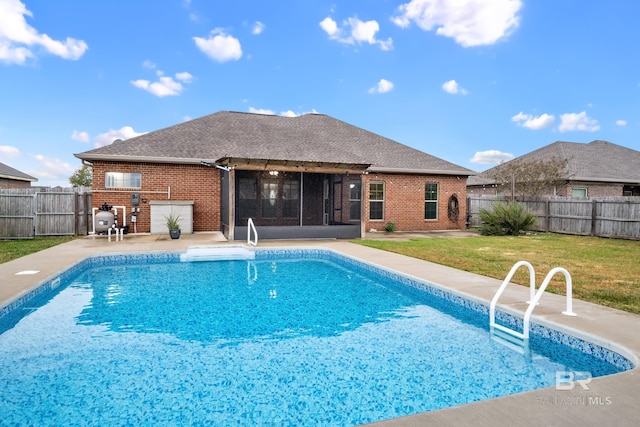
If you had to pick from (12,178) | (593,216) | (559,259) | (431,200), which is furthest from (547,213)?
(12,178)

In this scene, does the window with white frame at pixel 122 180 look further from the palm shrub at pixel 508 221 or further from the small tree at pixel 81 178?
the small tree at pixel 81 178

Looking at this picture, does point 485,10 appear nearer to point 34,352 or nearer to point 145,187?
point 145,187

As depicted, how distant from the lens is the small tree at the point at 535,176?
19.9m

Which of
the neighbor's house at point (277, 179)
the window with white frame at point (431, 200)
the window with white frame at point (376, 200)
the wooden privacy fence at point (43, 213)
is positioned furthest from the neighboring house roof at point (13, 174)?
the window with white frame at point (431, 200)

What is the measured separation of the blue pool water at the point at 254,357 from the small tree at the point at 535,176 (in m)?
16.3

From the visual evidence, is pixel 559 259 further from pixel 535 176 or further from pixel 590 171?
pixel 590 171

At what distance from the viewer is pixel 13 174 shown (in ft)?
77.3

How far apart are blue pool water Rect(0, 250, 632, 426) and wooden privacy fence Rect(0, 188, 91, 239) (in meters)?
8.46

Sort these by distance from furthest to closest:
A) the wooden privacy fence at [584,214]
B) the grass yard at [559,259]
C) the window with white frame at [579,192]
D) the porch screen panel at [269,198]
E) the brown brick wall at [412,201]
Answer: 1. the window with white frame at [579,192]
2. the brown brick wall at [412,201]
3. the porch screen panel at [269,198]
4. the wooden privacy fence at [584,214]
5. the grass yard at [559,259]

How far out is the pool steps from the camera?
10.1m

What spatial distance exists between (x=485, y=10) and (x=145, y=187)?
587 inches

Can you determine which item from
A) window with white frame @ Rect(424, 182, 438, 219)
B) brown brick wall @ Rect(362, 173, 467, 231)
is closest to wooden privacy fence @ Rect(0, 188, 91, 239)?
brown brick wall @ Rect(362, 173, 467, 231)

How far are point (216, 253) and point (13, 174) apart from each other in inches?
821

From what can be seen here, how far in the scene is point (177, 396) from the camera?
3260mm
